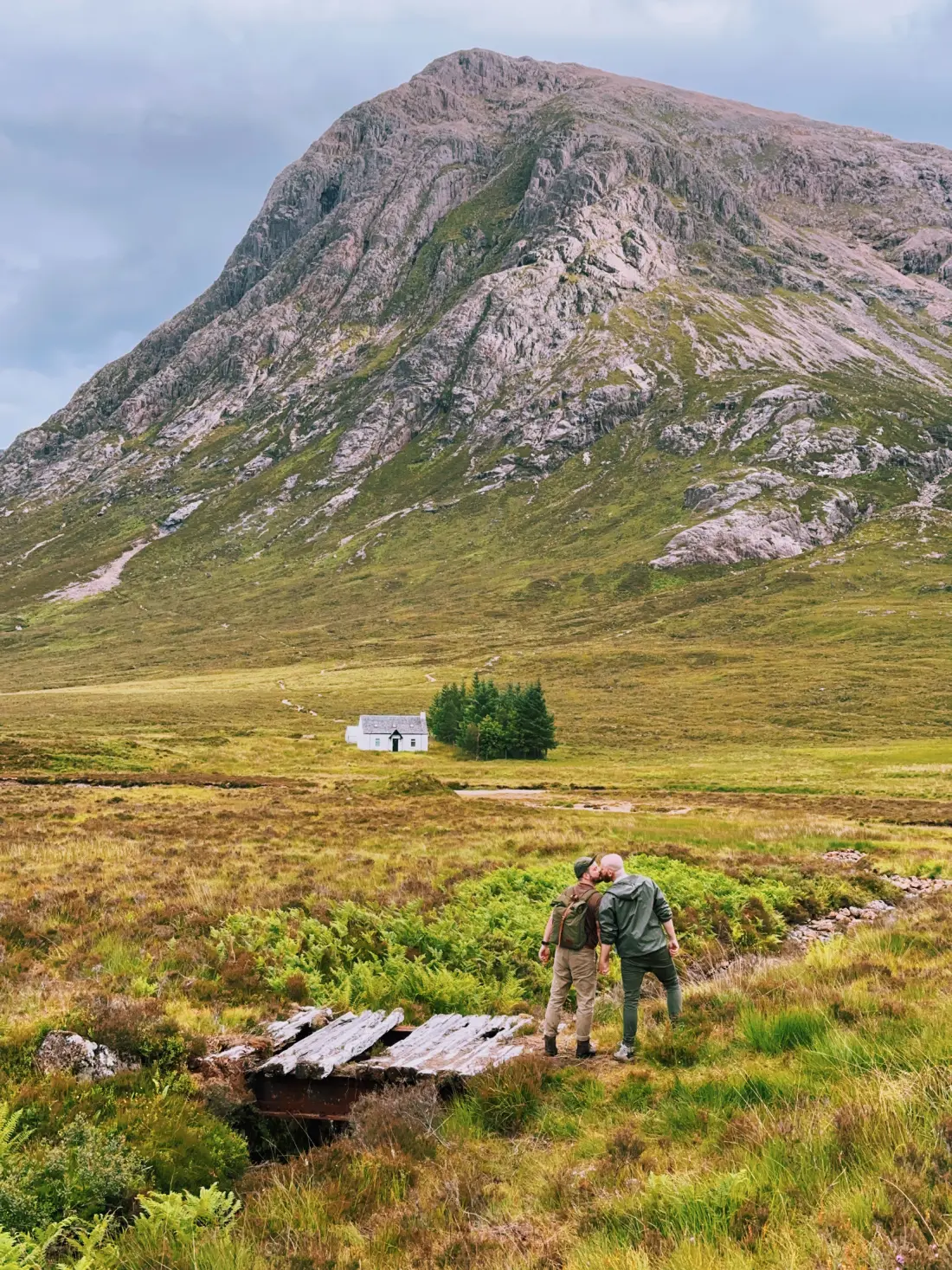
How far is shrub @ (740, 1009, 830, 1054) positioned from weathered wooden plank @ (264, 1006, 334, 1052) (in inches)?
251

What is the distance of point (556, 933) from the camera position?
38.3ft

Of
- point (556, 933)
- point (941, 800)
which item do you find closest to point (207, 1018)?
point (556, 933)

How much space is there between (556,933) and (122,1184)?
6.69m

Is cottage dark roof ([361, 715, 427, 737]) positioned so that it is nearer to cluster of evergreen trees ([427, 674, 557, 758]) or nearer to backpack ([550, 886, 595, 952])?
cluster of evergreen trees ([427, 674, 557, 758])

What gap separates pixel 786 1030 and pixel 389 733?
90.0 meters

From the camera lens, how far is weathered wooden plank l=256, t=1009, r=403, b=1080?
31.3 feet

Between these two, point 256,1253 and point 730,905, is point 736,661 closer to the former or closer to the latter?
point 730,905

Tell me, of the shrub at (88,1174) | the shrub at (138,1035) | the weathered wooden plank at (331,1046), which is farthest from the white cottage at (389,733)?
the shrub at (88,1174)

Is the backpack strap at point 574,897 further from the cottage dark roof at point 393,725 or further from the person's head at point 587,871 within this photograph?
the cottage dark roof at point 393,725

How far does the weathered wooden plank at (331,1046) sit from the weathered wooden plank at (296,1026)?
17 cm

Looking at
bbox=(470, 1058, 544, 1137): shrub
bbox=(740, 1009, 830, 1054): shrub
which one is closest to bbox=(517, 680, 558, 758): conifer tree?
bbox=(470, 1058, 544, 1137): shrub

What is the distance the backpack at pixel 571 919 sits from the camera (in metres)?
11.2

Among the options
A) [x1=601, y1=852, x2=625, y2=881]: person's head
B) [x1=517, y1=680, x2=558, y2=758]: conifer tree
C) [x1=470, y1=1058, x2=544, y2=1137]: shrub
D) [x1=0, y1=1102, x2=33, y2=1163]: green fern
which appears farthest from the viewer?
[x1=517, y1=680, x2=558, y2=758]: conifer tree

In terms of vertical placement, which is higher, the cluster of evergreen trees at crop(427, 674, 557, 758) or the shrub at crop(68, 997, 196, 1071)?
the shrub at crop(68, 997, 196, 1071)
